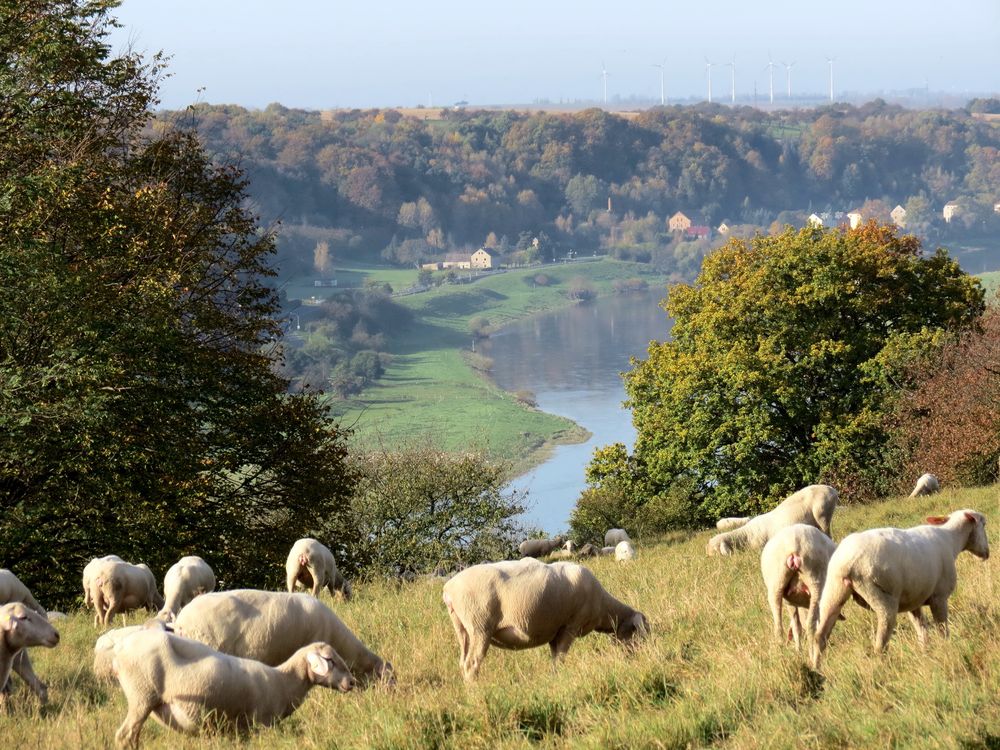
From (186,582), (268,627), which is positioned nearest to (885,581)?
(268,627)

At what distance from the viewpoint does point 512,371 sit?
155375 mm

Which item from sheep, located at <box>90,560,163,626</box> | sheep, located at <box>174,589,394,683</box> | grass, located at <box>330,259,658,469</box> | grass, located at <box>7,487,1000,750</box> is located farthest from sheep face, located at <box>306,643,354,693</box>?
grass, located at <box>330,259,658,469</box>

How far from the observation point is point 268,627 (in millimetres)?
9656

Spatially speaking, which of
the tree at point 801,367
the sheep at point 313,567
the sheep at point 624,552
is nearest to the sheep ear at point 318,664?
the sheep at point 313,567

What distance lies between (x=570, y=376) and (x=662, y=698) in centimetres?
13877

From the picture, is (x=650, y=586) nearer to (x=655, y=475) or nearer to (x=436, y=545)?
(x=436, y=545)

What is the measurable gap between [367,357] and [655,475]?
111 metres

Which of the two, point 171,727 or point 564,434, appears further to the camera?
point 564,434

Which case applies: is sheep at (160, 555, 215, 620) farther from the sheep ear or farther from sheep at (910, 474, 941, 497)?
sheep at (910, 474, 941, 497)

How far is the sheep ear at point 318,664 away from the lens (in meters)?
8.67

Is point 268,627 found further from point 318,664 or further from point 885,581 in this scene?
point 885,581

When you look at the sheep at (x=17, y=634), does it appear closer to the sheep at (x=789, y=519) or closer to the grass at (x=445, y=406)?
the sheep at (x=789, y=519)

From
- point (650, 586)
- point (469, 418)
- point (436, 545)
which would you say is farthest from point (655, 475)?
point (469, 418)

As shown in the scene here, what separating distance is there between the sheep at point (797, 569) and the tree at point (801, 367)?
28.5 meters
